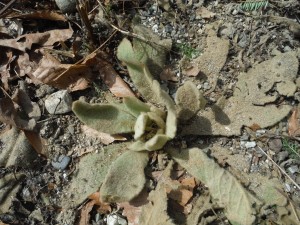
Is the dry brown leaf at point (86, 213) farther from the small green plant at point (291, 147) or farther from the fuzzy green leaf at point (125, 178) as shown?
the small green plant at point (291, 147)

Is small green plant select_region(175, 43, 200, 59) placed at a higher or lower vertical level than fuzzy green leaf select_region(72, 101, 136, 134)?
higher

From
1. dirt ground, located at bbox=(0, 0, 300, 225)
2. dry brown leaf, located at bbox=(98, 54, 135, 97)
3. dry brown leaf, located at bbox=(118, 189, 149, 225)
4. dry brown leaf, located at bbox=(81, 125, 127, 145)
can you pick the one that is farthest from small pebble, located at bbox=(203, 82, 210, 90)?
dry brown leaf, located at bbox=(118, 189, 149, 225)

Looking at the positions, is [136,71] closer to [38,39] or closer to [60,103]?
[60,103]

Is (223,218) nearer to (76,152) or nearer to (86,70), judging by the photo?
(76,152)

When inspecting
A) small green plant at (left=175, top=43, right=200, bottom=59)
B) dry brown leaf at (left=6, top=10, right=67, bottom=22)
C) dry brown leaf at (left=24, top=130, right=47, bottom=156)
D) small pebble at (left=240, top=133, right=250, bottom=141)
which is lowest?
dry brown leaf at (left=24, top=130, right=47, bottom=156)

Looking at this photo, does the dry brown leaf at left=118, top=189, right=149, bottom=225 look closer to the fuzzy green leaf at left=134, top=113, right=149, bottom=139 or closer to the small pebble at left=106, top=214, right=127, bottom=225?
the small pebble at left=106, top=214, right=127, bottom=225

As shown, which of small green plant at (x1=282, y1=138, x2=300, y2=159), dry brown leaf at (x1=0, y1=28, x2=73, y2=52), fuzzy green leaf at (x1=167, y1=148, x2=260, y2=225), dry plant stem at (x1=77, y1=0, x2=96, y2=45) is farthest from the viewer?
dry brown leaf at (x1=0, y1=28, x2=73, y2=52)

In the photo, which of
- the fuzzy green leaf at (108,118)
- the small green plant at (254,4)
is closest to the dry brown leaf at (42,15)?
the fuzzy green leaf at (108,118)
